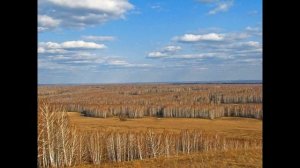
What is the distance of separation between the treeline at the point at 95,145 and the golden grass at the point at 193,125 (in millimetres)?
8683

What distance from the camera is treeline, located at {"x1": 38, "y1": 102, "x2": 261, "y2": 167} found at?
23.1 metres

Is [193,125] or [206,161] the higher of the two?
[206,161]

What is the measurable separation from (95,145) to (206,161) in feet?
26.9

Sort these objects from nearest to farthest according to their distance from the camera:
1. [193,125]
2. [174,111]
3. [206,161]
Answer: [206,161] → [193,125] → [174,111]

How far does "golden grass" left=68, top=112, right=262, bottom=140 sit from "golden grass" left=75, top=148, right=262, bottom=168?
13.8 m

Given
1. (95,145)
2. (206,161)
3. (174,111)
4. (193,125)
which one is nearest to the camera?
(206,161)

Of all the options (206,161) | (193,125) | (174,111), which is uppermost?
(174,111)

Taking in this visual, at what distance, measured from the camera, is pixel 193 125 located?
51.0m

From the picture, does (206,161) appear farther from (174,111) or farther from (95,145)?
(174,111)

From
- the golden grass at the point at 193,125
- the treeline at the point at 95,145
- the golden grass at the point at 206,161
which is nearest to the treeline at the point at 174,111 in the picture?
the golden grass at the point at 193,125

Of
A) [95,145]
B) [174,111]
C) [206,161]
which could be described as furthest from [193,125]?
[206,161]

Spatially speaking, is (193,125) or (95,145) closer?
(95,145)

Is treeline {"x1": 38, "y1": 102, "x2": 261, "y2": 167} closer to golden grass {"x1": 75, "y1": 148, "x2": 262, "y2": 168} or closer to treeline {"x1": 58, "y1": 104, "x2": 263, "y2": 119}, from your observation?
golden grass {"x1": 75, "y1": 148, "x2": 262, "y2": 168}
